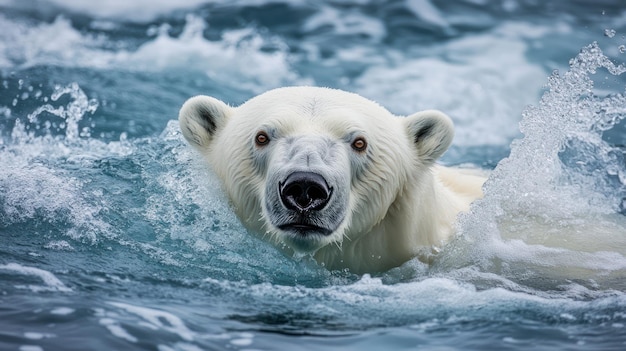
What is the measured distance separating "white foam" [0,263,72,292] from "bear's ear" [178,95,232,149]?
119cm

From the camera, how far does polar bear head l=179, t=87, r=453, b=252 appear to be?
425 cm

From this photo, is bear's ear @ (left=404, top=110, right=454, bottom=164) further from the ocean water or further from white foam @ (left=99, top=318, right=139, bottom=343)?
white foam @ (left=99, top=318, right=139, bottom=343)

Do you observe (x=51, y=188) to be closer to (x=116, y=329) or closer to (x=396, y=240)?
(x=116, y=329)

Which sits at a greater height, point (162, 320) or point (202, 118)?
point (202, 118)

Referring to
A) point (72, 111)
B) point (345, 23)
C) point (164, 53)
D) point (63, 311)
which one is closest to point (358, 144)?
point (63, 311)

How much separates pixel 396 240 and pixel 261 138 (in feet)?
3.14

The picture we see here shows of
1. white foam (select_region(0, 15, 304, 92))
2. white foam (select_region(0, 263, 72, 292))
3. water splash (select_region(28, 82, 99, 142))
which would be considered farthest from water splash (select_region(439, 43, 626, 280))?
white foam (select_region(0, 15, 304, 92))

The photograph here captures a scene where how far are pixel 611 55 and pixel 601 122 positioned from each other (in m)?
5.58

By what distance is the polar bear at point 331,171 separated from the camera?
14.1 feet

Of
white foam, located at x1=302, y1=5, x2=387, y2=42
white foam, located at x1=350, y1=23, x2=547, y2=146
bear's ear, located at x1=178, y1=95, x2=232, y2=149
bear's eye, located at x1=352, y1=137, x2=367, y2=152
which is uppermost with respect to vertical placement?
white foam, located at x1=302, y1=5, x2=387, y2=42

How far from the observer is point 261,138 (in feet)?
15.1

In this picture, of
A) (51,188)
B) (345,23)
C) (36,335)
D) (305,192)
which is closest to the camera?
(36,335)

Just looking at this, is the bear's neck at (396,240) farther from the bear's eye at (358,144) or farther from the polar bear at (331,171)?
the bear's eye at (358,144)

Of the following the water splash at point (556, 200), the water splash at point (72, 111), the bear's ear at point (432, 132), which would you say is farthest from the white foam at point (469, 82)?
the bear's ear at point (432, 132)
